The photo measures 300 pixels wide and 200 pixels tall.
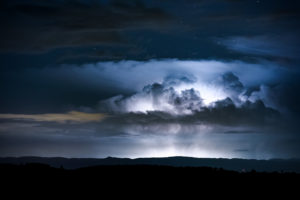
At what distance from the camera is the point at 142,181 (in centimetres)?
3061

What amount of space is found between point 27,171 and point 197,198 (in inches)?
549

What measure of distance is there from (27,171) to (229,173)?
54.0ft

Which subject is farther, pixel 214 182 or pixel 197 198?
pixel 214 182

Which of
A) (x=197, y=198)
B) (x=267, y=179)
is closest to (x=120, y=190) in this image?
(x=197, y=198)

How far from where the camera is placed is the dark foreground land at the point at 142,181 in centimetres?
2886

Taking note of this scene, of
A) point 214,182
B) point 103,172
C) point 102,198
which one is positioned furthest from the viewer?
point 103,172

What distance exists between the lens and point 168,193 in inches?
1136

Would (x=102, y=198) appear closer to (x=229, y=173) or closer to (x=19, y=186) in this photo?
(x=19, y=186)

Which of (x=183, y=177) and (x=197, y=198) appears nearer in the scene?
(x=197, y=198)

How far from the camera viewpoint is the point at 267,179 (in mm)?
32125

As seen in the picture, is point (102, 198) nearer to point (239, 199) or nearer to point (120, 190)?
point (120, 190)

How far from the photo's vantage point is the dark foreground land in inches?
1136

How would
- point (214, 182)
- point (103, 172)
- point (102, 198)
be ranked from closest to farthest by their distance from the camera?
1. point (102, 198)
2. point (214, 182)
3. point (103, 172)

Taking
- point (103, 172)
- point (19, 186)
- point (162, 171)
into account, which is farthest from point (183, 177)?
point (19, 186)
